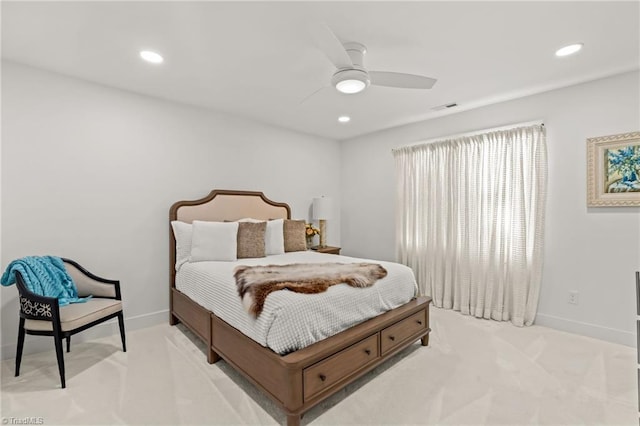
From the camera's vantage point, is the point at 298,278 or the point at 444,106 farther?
the point at 444,106

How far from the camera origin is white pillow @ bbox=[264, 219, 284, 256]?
3777 millimetres

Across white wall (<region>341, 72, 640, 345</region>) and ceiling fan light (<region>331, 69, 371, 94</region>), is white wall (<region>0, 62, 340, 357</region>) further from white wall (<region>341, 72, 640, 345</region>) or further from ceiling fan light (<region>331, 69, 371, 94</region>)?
white wall (<region>341, 72, 640, 345</region>)

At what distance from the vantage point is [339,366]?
202 cm

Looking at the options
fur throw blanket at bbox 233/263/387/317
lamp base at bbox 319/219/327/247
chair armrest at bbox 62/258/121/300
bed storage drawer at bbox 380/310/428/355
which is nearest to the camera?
fur throw blanket at bbox 233/263/387/317

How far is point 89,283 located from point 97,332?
1.99 ft

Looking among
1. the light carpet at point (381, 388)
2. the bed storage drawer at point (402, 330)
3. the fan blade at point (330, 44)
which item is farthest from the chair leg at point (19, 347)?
the fan blade at point (330, 44)

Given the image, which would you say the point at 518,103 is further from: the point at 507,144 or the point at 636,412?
the point at 636,412

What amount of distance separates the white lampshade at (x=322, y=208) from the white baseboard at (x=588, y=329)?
9.73ft

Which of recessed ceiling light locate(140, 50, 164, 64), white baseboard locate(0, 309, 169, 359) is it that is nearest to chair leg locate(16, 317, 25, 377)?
white baseboard locate(0, 309, 169, 359)

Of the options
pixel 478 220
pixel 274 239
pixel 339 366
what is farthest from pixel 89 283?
pixel 478 220

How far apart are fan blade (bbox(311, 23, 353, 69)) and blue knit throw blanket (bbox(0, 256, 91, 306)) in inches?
106

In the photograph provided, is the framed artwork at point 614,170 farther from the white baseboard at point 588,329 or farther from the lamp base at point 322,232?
the lamp base at point 322,232

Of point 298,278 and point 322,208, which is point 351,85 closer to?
point 298,278

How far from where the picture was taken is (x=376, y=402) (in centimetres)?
203
